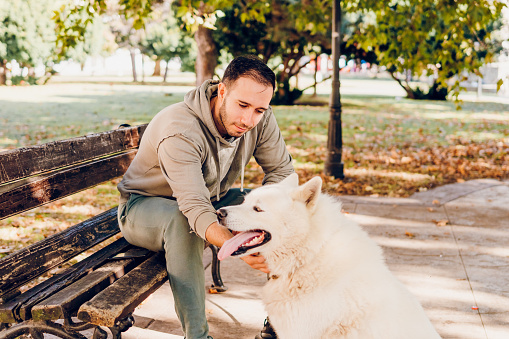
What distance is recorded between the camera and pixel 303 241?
2545 mm

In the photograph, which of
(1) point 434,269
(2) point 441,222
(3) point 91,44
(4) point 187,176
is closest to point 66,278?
(4) point 187,176

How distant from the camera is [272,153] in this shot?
12.1 ft

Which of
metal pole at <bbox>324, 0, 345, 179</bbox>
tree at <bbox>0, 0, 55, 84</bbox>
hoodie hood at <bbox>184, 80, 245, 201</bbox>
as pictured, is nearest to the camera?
hoodie hood at <bbox>184, 80, 245, 201</bbox>

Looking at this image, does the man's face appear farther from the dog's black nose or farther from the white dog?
the dog's black nose

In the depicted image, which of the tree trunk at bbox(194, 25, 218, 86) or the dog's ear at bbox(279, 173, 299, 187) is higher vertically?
the tree trunk at bbox(194, 25, 218, 86)

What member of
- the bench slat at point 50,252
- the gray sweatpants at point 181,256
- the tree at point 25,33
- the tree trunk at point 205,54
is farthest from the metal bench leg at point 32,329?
the tree at point 25,33

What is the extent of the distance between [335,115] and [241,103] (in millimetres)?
5130

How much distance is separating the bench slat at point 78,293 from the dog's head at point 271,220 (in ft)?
2.37

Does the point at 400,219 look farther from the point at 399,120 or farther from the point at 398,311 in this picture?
the point at 399,120

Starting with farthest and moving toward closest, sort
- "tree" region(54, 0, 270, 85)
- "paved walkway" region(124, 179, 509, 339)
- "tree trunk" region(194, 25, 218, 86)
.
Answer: "tree trunk" region(194, 25, 218, 86) → "tree" region(54, 0, 270, 85) → "paved walkway" region(124, 179, 509, 339)

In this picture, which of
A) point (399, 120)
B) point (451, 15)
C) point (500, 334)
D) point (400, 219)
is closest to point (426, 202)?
point (400, 219)

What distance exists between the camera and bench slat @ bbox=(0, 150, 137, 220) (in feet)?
9.33

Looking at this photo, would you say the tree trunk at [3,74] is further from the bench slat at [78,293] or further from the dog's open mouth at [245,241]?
the dog's open mouth at [245,241]

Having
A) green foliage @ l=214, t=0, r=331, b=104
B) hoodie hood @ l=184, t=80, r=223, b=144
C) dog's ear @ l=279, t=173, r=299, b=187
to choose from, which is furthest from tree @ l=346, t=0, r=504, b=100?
green foliage @ l=214, t=0, r=331, b=104
